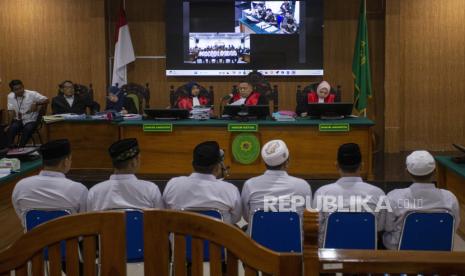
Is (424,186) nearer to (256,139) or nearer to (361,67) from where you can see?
(256,139)

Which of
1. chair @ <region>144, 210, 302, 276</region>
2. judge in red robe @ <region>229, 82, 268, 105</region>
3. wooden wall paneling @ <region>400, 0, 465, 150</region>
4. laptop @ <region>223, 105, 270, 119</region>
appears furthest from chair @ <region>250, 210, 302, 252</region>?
wooden wall paneling @ <region>400, 0, 465, 150</region>

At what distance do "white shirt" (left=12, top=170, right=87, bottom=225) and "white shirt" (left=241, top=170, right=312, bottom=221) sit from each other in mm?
831

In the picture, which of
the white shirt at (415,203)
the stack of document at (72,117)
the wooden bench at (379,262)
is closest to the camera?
the wooden bench at (379,262)

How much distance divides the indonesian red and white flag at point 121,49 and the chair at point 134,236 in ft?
20.7

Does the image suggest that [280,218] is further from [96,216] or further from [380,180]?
[380,180]

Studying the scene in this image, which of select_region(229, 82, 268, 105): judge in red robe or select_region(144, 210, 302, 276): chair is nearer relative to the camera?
select_region(144, 210, 302, 276): chair

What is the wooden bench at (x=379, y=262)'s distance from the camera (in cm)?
128

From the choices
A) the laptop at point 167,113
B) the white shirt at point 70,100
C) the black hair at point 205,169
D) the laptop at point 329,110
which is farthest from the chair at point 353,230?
the white shirt at point 70,100

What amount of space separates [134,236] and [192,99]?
4860mm

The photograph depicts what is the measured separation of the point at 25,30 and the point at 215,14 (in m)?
2.78

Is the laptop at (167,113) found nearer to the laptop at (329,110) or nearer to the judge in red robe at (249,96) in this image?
the judge in red robe at (249,96)

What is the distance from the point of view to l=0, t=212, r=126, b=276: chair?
1.44m

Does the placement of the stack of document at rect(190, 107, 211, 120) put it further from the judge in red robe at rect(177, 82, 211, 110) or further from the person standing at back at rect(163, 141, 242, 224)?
the person standing at back at rect(163, 141, 242, 224)

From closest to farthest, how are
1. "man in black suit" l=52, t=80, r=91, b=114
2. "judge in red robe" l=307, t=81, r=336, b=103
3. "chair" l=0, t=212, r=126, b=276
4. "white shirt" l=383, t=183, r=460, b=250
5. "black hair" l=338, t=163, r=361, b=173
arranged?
1. "chair" l=0, t=212, r=126, b=276
2. "white shirt" l=383, t=183, r=460, b=250
3. "black hair" l=338, t=163, r=361, b=173
4. "judge in red robe" l=307, t=81, r=336, b=103
5. "man in black suit" l=52, t=80, r=91, b=114
